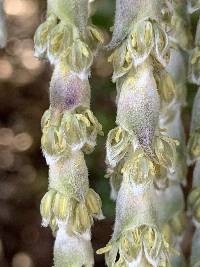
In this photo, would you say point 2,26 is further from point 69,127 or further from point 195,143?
point 195,143

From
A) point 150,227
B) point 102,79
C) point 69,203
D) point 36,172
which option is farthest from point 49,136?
point 36,172

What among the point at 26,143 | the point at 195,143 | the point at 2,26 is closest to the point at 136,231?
the point at 195,143

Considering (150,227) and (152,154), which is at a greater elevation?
(152,154)

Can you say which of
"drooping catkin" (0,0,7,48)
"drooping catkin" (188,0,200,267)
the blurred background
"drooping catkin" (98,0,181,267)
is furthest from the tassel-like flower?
the blurred background

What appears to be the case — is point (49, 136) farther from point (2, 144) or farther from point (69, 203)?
point (2, 144)

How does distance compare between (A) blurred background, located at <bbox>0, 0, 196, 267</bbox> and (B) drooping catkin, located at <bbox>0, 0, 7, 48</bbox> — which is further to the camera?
(A) blurred background, located at <bbox>0, 0, 196, 267</bbox>

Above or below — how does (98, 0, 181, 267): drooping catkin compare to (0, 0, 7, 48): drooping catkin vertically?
below

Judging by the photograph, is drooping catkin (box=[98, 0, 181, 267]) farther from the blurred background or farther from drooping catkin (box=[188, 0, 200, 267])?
the blurred background
